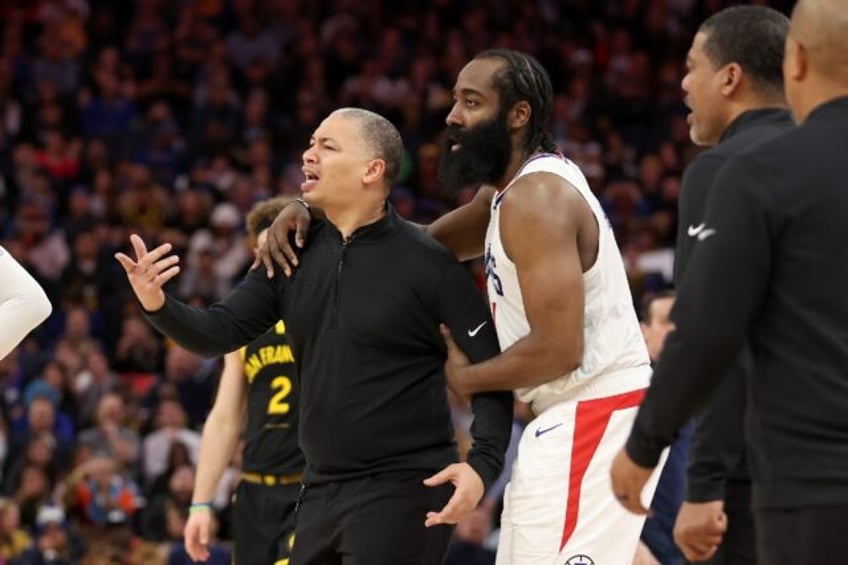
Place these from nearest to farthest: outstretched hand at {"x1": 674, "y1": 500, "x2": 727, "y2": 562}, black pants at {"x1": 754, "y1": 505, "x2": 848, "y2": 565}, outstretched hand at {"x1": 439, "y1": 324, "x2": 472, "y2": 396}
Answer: black pants at {"x1": 754, "y1": 505, "x2": 848, "y2": 565} < outstretched hand at {"x1": 674, "y1": 500, "x2": 727, "y2": 562} < outstretched hand at {"x1": 439, "y1": 324, "x2": 472, "y2": 396}

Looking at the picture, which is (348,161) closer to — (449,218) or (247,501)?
(449,218)

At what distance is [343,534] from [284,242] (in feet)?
3.72

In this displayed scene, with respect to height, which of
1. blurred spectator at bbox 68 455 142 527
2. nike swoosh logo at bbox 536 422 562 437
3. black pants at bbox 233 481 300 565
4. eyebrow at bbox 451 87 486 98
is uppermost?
eyebrow at bbox 451 87 486 98

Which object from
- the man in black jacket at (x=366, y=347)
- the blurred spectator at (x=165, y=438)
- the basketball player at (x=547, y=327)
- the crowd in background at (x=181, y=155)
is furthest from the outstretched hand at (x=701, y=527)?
the blurred spectator at (x=165, y=438)

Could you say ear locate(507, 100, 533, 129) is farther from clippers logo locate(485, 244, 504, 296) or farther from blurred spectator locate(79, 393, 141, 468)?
blurred spectator locate(79, 393, 141, 468)

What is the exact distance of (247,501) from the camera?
7.11m

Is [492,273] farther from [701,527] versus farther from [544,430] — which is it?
[701,527]

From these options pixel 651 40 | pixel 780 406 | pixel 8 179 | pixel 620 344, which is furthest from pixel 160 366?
pixel 780 406

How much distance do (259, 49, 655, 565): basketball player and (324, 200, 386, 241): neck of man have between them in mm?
336

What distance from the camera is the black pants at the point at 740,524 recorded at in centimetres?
438

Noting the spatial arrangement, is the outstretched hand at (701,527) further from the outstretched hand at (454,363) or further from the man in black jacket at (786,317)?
the outstretched hand at (454,363)

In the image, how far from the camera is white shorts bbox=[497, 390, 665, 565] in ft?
17.0

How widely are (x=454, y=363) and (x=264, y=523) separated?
6.68ft

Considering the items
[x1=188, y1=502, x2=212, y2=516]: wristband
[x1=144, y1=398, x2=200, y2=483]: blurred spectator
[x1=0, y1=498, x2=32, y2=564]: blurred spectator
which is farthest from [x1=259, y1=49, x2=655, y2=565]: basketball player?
[x1=144, y1=398, x2=200, y2=483]: blurred spectator
